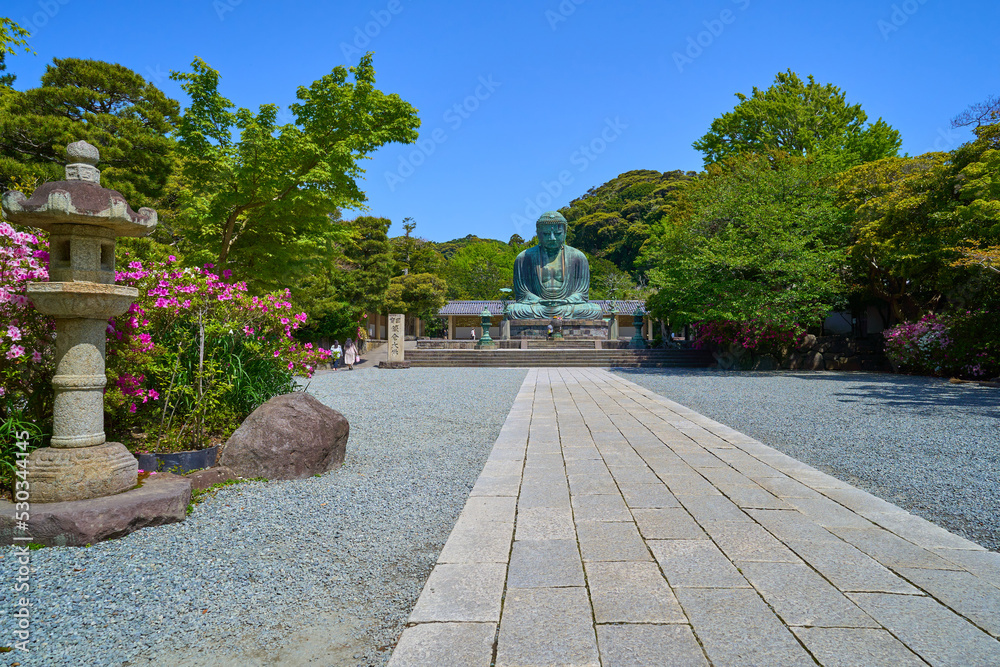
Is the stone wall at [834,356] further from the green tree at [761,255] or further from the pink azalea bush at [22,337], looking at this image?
the pink azalea bush at [22,337]

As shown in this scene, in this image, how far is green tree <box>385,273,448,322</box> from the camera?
28281 mm

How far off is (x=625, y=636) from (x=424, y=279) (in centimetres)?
2863

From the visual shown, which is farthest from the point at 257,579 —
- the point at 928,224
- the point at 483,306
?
the point at 483,306

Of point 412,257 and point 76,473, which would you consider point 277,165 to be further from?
point 412,257

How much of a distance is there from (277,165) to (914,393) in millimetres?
11170

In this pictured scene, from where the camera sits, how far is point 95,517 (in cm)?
287

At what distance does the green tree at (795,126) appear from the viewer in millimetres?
23734

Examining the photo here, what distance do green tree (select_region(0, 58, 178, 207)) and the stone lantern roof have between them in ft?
32.8

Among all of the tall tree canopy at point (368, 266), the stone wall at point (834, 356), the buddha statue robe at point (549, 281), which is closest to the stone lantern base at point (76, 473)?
the stone wall at point (834, 356)

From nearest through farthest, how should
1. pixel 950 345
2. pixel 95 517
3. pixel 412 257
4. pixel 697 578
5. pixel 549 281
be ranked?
pixel 697 578 < pixel 95 517 < pixel 950 345 < pixel 549 281 < pixel 412 257

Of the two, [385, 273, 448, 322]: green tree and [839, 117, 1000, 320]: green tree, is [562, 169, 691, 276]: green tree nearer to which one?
[385, 273, 448, 322]: green tree

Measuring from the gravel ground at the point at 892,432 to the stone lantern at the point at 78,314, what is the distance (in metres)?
4.88

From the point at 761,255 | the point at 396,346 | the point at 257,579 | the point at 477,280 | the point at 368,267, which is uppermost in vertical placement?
the point at 477,280

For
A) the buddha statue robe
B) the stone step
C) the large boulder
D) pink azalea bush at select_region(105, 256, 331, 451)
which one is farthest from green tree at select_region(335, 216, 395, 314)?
the large boulder
